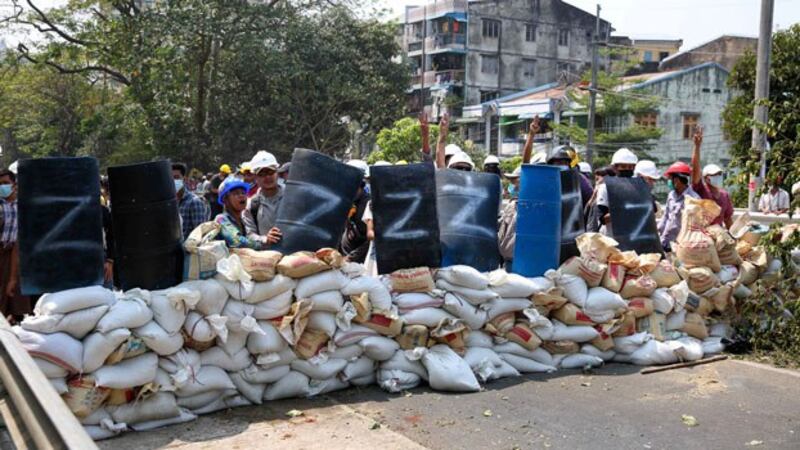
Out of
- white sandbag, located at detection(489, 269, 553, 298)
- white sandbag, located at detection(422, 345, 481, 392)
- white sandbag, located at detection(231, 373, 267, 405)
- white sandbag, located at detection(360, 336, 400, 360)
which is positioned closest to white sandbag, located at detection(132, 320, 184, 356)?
white sandbag, located at detection(231, 373, 267, 405)

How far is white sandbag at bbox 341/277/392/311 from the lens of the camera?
533 cm

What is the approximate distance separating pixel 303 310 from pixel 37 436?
3002 mm

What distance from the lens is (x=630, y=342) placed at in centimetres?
626

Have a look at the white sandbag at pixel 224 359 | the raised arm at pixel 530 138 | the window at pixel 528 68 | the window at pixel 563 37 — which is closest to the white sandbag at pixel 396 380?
the white sandbag at pixel 224 359

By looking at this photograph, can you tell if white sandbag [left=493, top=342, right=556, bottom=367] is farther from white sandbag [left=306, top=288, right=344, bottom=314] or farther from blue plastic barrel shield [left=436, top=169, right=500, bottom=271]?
white sandbag [left=306, top=288, right=344, bottom=314]

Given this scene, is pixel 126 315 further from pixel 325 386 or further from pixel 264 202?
pixel 264 202

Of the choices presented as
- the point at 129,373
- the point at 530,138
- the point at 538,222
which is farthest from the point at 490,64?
the point at 129,373

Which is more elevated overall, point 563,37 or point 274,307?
point 563,37

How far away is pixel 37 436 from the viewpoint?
2139mm

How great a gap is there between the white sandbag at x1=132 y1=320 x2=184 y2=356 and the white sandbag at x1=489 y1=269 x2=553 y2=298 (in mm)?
2213

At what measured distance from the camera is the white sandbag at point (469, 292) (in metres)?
5.67

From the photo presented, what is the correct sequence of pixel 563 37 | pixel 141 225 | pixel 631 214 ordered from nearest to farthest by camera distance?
pixel 141 225 → pixel 631 214 → pixel 563 37

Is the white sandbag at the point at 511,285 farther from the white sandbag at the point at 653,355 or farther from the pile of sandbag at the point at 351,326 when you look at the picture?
the white sandbag at the point at 653,355

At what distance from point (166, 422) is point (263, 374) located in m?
0.66
